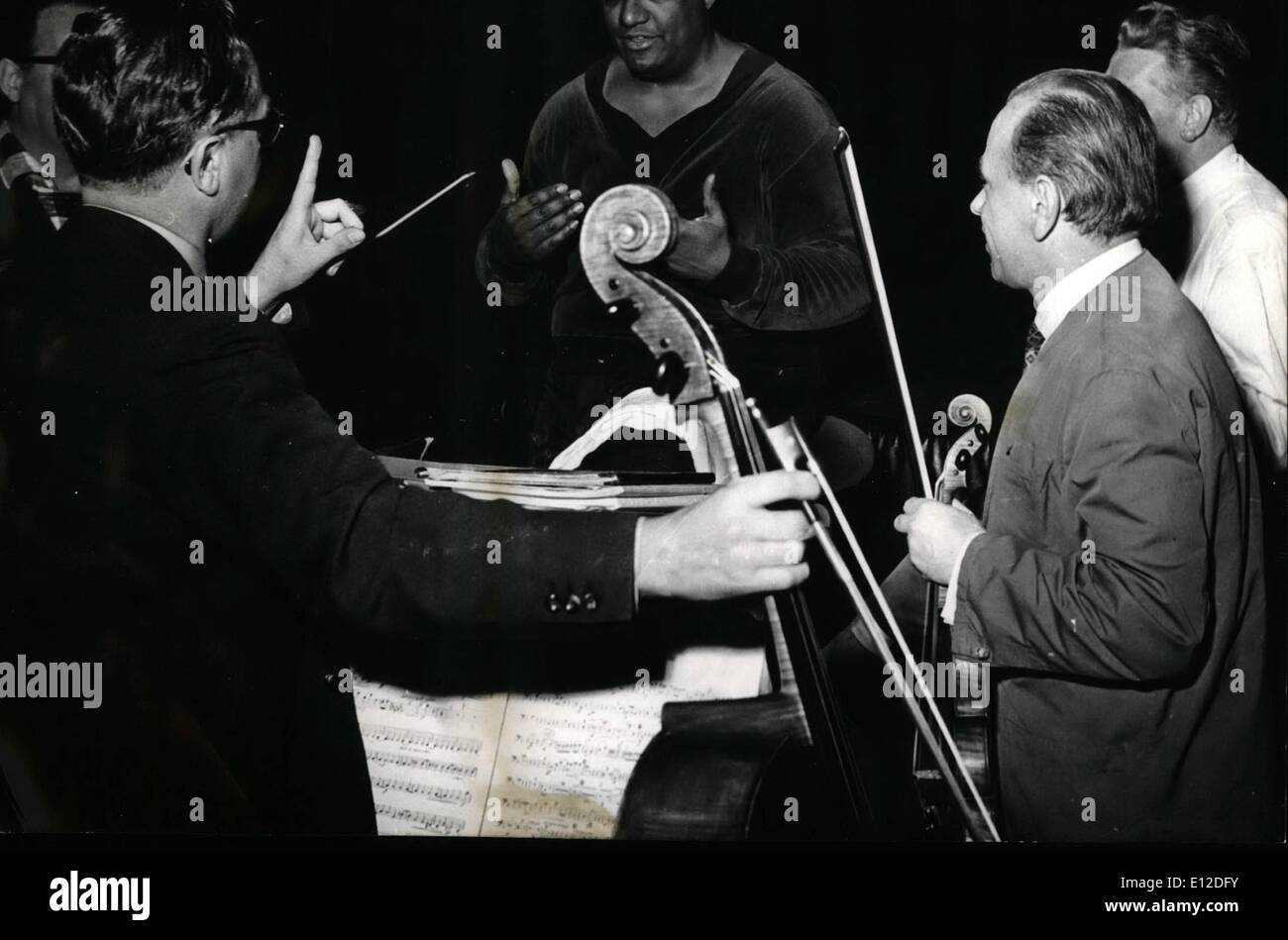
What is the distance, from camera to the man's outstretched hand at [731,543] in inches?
104

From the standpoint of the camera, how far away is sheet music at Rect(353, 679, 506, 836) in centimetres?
280

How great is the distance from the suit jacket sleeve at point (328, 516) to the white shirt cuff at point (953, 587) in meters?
0.64

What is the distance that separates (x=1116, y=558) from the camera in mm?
2674

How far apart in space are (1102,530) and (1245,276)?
0.70 meters

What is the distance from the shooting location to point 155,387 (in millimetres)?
2729

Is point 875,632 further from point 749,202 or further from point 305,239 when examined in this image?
point 305,239

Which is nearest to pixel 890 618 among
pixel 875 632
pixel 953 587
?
pixel 875 632

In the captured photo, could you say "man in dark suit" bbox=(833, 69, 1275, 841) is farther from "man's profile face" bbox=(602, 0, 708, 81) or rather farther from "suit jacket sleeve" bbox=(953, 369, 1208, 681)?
"man's profile face" bbox=(602, 0, 708, 81)

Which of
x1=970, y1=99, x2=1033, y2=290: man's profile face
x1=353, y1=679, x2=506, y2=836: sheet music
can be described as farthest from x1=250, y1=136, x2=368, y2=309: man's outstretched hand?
x1=970, y1=99, x2=1033, y2=290: man's profile face

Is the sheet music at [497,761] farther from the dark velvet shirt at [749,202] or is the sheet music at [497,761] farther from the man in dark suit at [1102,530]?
the dark velvet shirt at [749,202]

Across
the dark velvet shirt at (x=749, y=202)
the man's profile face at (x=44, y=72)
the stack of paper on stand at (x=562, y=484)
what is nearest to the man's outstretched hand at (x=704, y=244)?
the dark velvet shirt at (x=749, y=202)

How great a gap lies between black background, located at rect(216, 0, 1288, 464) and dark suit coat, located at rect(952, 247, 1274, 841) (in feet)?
0.67
